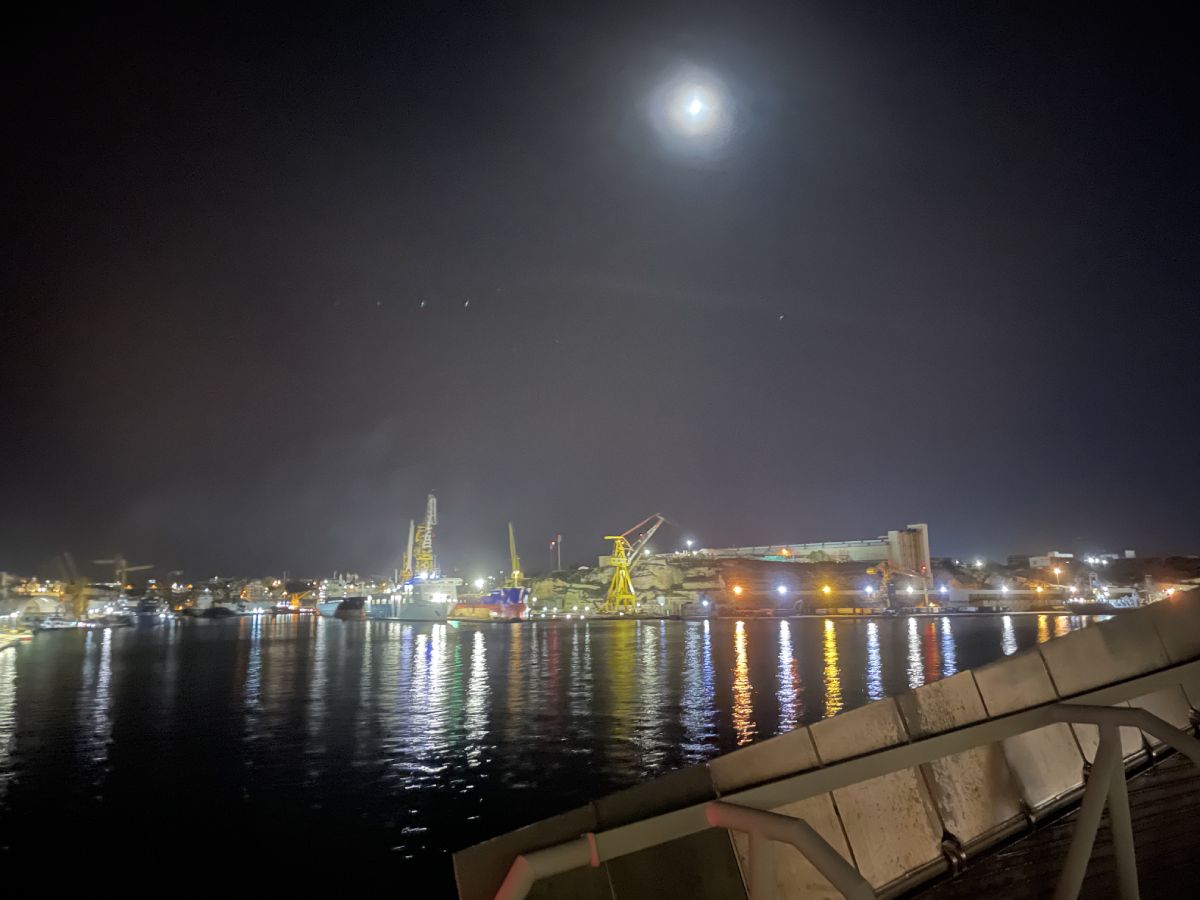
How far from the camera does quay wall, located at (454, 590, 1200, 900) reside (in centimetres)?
360

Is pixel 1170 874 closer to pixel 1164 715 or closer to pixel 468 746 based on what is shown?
pixel 1164 715

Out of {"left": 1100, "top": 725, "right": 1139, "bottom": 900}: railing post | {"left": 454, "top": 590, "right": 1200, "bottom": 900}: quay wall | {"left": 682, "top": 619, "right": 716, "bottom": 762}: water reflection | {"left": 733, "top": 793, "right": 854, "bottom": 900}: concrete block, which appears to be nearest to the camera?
{"left": 1100, "top": 725, "right": 1139, "bottom": 900}: railing post

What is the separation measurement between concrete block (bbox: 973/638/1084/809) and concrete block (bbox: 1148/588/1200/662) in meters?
1.41

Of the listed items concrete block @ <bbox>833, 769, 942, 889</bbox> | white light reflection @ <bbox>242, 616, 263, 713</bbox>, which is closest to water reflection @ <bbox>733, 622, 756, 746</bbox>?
concrete block @ <bbox>833, 769, 942, 889</bbox>

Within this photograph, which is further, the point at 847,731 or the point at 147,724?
the point at 147,724

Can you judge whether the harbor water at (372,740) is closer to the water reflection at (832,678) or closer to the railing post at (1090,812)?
the water reflection at (832,678)

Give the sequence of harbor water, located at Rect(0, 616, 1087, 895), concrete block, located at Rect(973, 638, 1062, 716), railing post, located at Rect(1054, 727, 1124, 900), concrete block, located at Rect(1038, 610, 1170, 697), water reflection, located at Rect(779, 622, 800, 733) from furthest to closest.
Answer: water reflection, located at Rect(779, 622, 800, 733), harbor water, located at Rect(0, 616, 1087, 895), concrete block, located at Rect(1038, 610, 1170, 697), concrete block, located at Rect(973, 638, 1062, 716), railing post, located at Rect(1054, 727, 1124, 900)

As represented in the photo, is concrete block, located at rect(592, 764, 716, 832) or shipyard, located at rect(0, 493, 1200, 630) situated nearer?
concrete block, located at rect(592, 764, 716, 832)

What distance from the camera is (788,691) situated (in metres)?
27.5

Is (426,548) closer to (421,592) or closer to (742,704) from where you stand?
(421,592)

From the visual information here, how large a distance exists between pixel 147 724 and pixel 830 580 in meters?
156

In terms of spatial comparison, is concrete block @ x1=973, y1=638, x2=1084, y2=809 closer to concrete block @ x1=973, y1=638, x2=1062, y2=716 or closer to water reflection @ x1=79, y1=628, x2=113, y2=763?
concrete block @ x1=973, y1=638, x2=1062, y2=716

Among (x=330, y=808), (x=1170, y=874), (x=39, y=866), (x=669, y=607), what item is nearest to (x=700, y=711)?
(x=330, y=808)

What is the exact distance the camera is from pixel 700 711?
22875 millimetres
